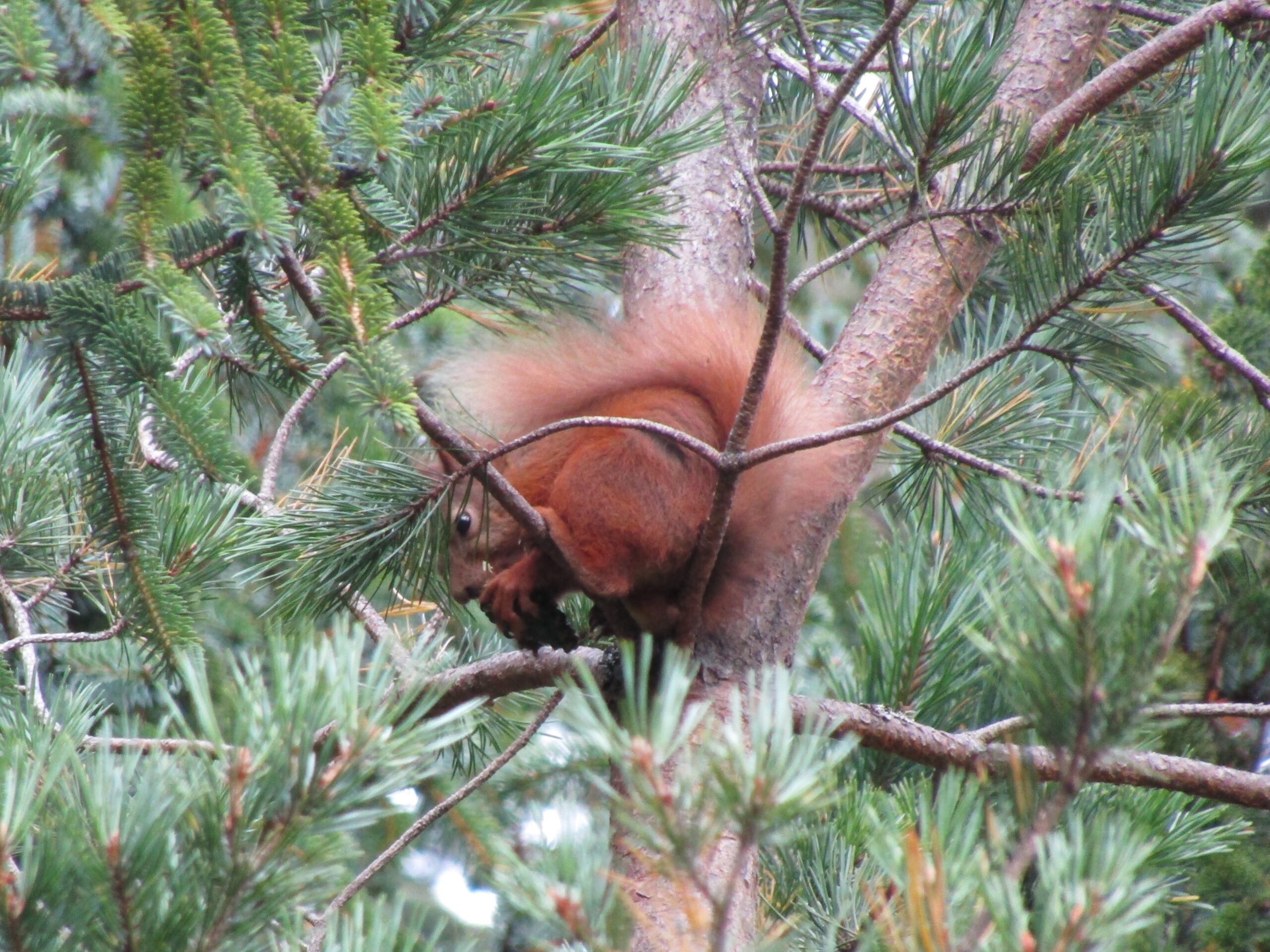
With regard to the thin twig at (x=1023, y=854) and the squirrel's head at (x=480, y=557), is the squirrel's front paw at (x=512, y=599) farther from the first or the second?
the thin twig at (x=1023, y=854)

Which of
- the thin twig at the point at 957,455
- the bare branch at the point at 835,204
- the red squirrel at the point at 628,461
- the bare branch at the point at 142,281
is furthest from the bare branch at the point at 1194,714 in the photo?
the bare branch at the point at 835,204

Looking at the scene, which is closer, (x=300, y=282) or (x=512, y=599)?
(x=300, y=282)


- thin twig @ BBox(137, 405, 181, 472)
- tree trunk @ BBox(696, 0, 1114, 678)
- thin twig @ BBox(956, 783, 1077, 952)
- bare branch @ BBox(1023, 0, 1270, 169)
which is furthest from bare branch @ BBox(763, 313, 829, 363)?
thin twig @ BBox(956, 783, 1077, 952)

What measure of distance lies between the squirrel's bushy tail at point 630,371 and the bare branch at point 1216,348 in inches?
18.9

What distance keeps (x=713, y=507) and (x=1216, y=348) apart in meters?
0.82

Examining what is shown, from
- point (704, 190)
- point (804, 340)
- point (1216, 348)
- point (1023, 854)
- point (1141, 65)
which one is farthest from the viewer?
point (804, 340)

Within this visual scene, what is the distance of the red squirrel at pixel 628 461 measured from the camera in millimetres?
1463

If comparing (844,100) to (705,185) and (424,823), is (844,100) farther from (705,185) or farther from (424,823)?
(424,823)

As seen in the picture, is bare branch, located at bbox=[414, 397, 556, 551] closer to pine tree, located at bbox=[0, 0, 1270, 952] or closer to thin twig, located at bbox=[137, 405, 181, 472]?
pine tree, located at bbox=[0, 0, 1270, 952]

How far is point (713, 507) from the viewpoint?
121cm

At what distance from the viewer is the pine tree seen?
59cm

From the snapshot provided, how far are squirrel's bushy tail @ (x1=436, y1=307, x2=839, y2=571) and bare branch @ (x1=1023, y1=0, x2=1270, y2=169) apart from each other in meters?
0.44

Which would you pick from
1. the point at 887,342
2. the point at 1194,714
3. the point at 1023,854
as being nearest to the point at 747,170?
the point at 887,342

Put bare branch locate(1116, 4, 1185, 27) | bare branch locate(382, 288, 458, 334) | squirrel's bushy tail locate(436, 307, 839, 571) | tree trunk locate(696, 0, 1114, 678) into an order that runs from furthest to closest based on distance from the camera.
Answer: bare branch locate(1116, 4, 1185, 27)
squirrel's bushy tail locate(436, 307, 839, 571)
tree trunk locate(696, 0, 1114, 678)
bare branch locate(382, 288, 458, 334)
